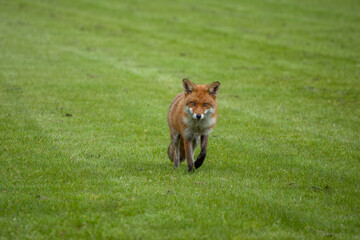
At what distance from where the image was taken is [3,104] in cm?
1583

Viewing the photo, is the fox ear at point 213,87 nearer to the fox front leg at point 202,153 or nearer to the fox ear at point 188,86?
the fox ear at point 188,86

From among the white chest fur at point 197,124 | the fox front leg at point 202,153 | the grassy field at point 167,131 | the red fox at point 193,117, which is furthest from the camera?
the fox front leg at point 202,153


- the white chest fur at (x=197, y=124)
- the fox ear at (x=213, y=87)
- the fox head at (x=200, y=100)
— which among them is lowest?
the white chest fur at (x=197, y=124)

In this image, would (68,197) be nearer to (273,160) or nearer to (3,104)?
(273,160)

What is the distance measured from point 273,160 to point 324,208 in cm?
313

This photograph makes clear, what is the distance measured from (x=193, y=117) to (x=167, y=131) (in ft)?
15.3

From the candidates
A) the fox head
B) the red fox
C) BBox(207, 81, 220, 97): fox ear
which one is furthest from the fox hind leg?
BBox(207, 81, 220, 97): fox ear

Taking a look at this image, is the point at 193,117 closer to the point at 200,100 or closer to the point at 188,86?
the point at 200,100

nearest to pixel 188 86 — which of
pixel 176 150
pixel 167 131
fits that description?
pixel 176 150

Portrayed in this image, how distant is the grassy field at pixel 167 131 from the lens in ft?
24.9

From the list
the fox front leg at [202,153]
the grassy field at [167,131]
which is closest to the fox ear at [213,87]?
the fox front leg at [202,153]

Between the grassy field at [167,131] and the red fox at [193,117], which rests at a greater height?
the red fox at [193,117]

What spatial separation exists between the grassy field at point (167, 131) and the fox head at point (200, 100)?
1.40 m

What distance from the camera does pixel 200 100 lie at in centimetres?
951
